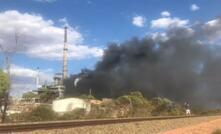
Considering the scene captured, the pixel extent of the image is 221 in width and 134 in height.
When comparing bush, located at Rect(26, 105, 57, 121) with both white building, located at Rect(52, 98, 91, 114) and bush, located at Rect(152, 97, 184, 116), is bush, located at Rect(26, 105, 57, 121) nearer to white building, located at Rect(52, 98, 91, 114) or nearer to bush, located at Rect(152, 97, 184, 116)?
white building, located at Rect(52, 98, 91, 114)

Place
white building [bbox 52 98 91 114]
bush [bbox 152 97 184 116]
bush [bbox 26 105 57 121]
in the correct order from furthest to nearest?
bush [bbox 152 97 184 116] → white building [bbox 52 98 91 114] → bush [bbox 26 105 57 121]

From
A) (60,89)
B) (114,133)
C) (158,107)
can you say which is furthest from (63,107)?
(114,133)

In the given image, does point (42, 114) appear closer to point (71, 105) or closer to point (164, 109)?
point (71, 105)

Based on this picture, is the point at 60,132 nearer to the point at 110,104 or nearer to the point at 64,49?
the point at 110,104

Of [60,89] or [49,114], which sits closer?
[49,114]

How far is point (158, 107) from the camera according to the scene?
94062 millimetres

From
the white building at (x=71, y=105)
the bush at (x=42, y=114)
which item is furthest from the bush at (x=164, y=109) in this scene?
the bush at (x=42, y=114)

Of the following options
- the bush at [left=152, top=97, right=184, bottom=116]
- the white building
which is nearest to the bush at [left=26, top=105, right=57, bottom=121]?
the white building

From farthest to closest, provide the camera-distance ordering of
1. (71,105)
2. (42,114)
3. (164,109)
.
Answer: (164,109) < (71,105) < (42,114)

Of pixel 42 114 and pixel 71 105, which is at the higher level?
pixel 71 105

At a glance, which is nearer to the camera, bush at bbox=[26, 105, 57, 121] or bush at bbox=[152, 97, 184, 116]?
bush at bbox=[26, 105, 57, 121]

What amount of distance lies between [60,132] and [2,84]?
52.0 m

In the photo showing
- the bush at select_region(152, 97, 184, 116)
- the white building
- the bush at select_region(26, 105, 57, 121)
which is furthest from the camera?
the bush at select_region(152, 97, 184, 116)

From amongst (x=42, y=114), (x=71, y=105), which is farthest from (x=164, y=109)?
(x=42, y=114)
